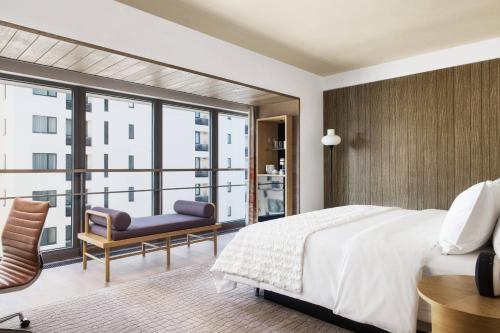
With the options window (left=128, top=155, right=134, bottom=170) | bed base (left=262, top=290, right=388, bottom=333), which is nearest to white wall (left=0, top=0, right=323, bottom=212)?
window (left=128, top=155, right=134, bottom=170)

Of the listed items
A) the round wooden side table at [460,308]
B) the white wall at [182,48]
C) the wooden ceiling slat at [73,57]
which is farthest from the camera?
the wooden ceiling slat at [73,57]

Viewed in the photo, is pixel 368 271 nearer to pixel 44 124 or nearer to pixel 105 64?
pixel 105 64

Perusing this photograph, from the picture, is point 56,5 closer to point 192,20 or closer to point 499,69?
point 192,20

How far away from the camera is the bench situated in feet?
10.9

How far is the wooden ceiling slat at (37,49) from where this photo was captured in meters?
2.67

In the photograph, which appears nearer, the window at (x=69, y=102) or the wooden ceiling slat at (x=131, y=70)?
the wooden ceiling slat at (x=131, y=70)

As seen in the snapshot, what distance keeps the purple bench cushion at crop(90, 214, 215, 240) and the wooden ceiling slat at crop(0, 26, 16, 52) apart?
6.05 ft

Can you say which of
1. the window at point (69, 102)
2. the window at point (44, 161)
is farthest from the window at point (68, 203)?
the window at point (69, 102)

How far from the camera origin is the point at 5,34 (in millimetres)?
2555

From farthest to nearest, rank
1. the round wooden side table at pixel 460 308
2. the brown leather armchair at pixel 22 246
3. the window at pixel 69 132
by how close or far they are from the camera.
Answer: the window at pixel 69 132
the brown leather armchair at pixel 22 246
the round wooden side table at pixel 460 308

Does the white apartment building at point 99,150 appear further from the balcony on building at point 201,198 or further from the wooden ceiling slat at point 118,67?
the wooden ceiling slat at point 118,67

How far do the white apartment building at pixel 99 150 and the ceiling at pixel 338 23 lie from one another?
173cm

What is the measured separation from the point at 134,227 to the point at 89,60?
5.57 feet

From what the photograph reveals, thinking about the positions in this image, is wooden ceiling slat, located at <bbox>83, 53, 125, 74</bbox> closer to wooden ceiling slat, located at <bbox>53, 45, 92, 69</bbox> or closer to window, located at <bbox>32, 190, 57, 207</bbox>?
wooden ceiling slat, located at <bbox>53, 45, 92, 69</bbox>
